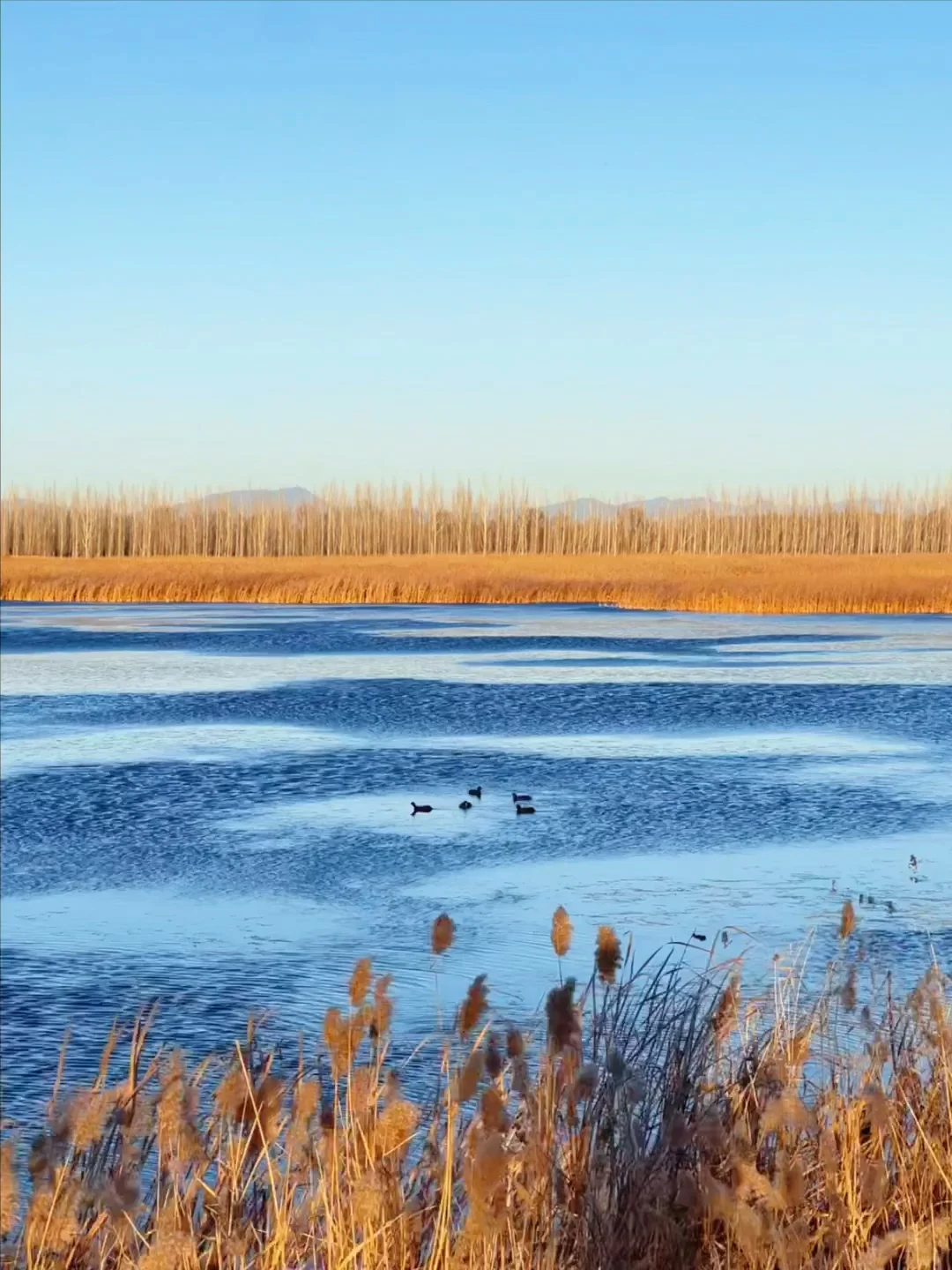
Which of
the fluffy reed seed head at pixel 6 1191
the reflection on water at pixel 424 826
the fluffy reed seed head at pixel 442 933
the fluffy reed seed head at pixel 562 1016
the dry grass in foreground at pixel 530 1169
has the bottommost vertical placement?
the reflection on water at pixel 424 826

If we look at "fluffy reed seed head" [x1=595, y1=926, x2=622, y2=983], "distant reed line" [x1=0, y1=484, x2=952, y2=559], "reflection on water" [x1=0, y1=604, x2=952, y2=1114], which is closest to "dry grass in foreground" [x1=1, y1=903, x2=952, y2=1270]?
"fluffy reed seed head" [x1=595, y1=926, x2=622, y2=983]

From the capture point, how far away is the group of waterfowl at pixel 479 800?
1009 centimetres

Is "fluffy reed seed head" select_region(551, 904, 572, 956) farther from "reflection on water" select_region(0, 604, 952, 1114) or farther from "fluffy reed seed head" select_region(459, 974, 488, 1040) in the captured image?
"reflection on water" select_region(0, 604, 952, 1114)

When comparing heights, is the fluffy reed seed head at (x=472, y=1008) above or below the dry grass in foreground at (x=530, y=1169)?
above

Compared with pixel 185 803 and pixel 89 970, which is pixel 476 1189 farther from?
pixel 185 803

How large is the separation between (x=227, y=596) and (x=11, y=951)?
3549cm

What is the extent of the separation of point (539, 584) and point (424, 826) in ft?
109

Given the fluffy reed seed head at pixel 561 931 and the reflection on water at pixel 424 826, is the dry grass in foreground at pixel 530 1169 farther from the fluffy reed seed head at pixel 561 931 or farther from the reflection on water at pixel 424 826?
the reflection on water at pixel 424 826

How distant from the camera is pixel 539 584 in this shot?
42906mm

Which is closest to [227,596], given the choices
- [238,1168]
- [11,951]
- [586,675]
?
[586,675]

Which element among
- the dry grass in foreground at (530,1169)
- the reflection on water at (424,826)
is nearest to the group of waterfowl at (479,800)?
the reflection on water at (424,826)

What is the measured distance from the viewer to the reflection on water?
20.7 feet

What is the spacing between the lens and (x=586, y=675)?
1931cm

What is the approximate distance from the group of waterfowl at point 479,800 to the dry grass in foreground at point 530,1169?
636cm
